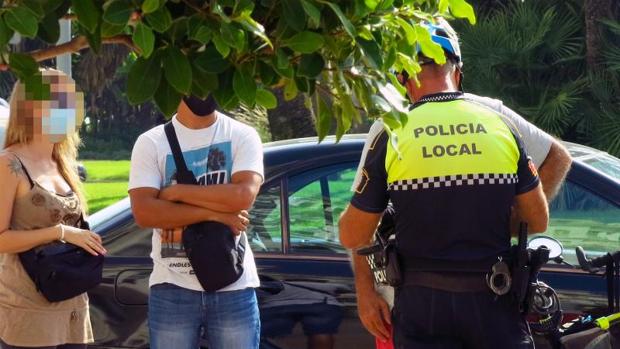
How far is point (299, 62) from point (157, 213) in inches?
91.7

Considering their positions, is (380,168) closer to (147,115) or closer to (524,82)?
(524,82)

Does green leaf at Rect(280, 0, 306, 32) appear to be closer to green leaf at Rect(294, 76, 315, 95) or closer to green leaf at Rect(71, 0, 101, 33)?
green leaf at Rect(294, 76, 315, 95)

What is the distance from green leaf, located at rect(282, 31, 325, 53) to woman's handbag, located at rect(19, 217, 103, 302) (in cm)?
250

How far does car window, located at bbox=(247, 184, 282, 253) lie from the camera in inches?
206

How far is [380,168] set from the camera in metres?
3.77

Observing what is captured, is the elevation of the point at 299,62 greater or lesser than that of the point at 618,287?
greater

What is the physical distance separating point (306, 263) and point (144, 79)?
3204 millimetres

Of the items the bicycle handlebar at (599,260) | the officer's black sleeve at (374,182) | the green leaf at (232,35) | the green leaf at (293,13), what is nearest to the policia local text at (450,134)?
the officer's black sleeve at (374,182)

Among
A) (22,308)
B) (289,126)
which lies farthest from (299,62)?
(289,126)

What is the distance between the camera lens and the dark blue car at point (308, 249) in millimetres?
5004

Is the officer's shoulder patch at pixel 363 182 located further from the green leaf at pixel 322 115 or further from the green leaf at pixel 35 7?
the green leaf at pixel 35 7

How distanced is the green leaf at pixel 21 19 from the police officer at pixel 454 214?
1845mm

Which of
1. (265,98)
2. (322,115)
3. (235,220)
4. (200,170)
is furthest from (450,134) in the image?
(265,98)

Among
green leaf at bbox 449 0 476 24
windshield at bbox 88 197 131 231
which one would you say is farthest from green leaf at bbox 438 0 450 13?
windshield at bbox 88 197 131 231
